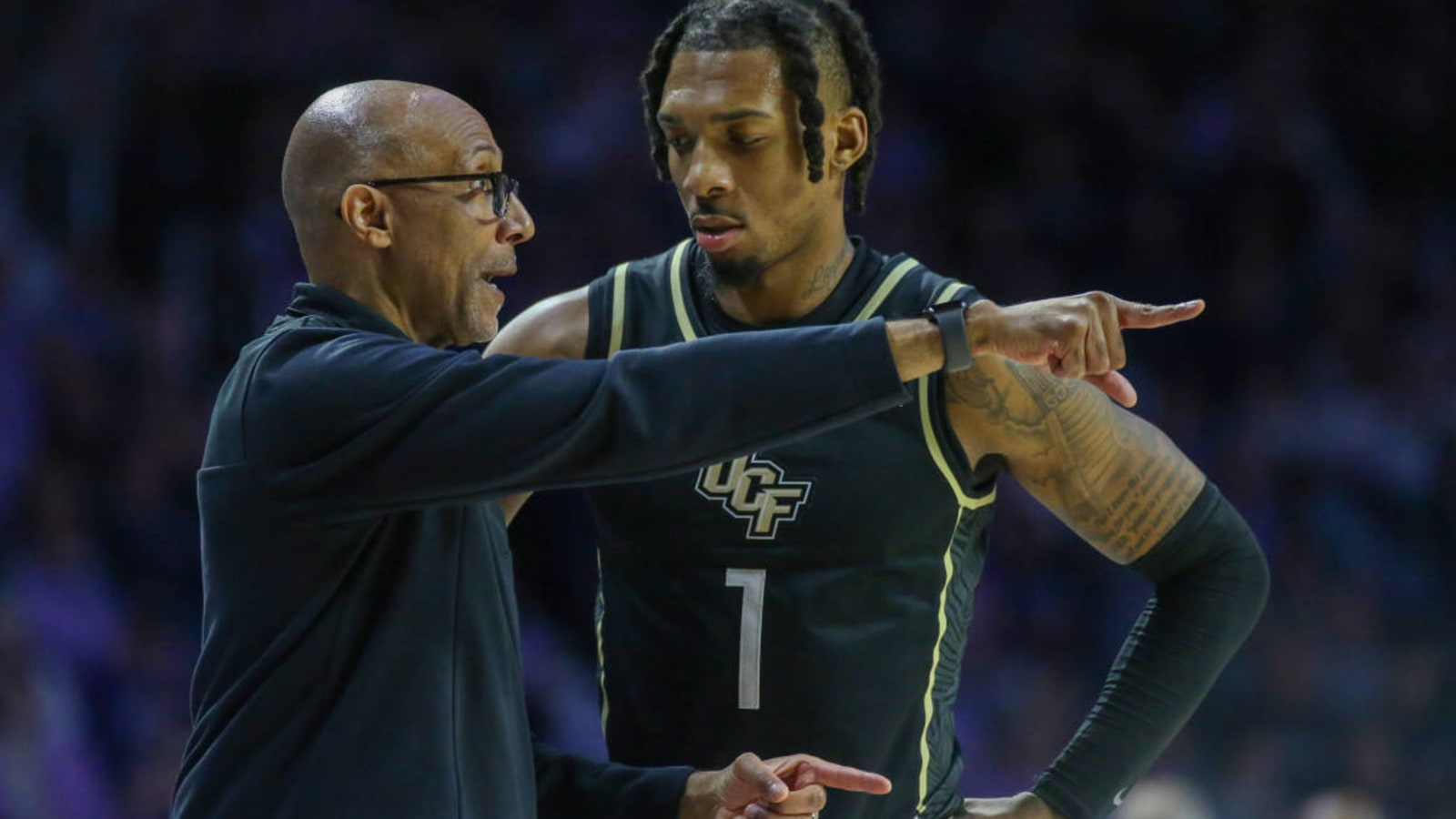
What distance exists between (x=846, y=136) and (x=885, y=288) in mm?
283

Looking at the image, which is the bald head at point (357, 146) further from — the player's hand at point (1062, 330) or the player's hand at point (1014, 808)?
the player's hand at point (1014, 808)

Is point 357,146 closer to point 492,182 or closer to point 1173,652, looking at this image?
point 492,182

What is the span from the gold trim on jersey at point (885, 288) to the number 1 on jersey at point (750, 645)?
18.8 inches

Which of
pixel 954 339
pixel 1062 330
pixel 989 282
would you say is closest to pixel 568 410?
pixel 954 339

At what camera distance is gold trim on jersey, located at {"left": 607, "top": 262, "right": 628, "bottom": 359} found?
307 cm

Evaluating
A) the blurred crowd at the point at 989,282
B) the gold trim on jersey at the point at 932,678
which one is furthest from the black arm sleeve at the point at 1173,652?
the blurred crowd at the point at 989,282

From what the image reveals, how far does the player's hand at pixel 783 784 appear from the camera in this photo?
256cm

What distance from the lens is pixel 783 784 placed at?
2549mm

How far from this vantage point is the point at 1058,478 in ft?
10.1

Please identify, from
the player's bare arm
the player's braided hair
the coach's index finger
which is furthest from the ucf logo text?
the coach's index finger

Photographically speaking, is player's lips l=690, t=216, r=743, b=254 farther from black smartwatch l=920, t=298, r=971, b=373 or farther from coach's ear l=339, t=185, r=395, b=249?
black smartwatch l=920, t=298, r=971, b=373

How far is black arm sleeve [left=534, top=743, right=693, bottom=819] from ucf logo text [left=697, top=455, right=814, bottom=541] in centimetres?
41

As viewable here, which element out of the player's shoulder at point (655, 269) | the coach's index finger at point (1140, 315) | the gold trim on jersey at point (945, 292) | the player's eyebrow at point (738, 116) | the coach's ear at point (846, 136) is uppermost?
the player's eyebrow at point (738, 116)

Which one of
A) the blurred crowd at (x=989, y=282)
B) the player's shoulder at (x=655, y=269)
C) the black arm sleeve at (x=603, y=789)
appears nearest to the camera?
the black arm sleeve at (x=603, y=789)
